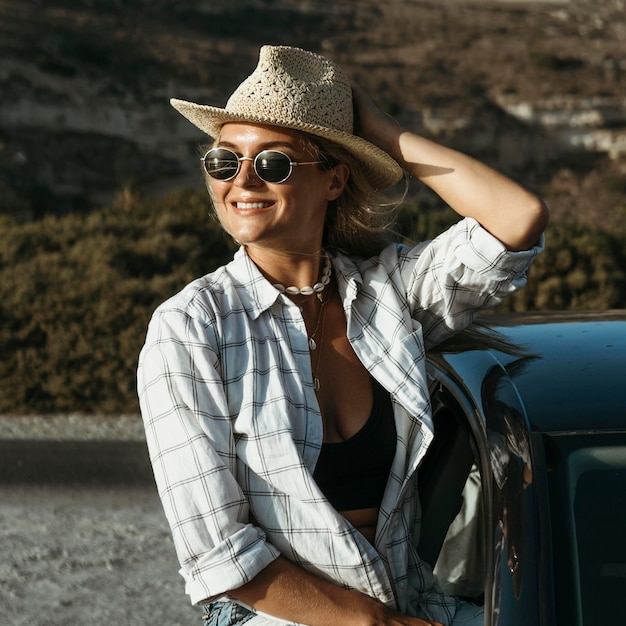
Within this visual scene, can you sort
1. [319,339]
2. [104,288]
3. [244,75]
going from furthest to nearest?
[244,75], [104,288], [319,339]

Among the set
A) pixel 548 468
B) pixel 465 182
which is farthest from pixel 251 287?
pixel 548 468

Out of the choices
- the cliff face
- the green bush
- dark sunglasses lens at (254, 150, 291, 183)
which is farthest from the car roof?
the cliff face

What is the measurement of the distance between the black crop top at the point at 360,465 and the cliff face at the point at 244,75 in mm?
19550

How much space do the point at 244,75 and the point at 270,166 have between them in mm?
31046

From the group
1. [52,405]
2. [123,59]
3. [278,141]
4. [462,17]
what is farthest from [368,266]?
[462,17]

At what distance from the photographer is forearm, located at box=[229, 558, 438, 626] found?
1.88 meters

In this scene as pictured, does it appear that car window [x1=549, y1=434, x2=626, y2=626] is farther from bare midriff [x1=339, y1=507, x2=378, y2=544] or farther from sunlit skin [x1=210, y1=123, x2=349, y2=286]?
sunlit skin [x1=210, y1=123, x2=349, y2=286]

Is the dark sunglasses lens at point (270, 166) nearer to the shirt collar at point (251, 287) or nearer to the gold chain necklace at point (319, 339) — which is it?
the shirt collar at point (251, 287)

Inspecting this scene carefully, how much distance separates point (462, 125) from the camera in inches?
1164

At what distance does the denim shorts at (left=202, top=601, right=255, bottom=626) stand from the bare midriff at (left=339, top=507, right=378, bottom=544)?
261 mm

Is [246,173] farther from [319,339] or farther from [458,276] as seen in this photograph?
[458,276]

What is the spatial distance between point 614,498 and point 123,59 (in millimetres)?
30830

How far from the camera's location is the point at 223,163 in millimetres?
2150

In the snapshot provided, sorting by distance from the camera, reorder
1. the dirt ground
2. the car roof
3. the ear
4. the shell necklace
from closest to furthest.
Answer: the car roof, the shell necklace, the ear, the dirt ground
